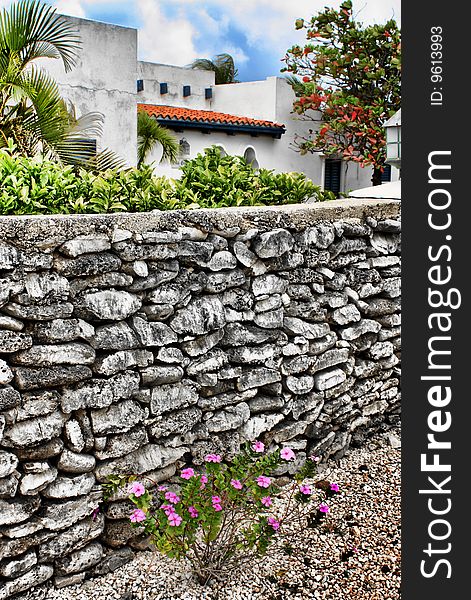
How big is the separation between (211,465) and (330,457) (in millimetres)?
1513

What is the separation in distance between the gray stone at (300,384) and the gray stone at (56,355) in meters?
1.51

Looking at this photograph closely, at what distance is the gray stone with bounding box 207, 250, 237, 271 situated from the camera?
13.8ft

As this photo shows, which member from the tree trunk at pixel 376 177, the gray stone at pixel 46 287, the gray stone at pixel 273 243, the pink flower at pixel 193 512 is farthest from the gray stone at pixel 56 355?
the tree trunk at pixel 376 177

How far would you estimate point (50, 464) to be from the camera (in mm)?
3658

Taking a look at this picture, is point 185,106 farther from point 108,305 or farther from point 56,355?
point 56,355

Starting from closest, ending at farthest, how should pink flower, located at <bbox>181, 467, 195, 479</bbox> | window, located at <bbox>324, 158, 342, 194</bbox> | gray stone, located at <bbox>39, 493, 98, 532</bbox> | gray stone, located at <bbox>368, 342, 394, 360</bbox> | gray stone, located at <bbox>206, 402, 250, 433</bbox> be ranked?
1. gray stone, located at <bbox>39, 493, 98, 532</bbox>
2. pink flower, located at <bbox>181, 467, 195, 479</bbox>
3. gray stone, located at <bbox>206, 402, 250, 433</bbox>
4. gray stone, located at <bbox>368, 342, 394, 360</bbox>
5. window, located at <bbox>324, 158, 342, 194</bbox>

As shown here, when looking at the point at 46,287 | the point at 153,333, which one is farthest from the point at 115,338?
the point at 46,287

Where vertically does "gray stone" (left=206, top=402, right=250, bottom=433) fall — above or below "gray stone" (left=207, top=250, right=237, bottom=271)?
Result: below

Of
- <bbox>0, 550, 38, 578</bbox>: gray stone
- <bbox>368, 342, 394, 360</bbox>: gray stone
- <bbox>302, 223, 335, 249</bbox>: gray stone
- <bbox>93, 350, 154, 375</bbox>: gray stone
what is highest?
<bbox>302, 223, 335, 249</bbox>: gray stone

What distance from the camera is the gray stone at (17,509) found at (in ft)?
11.4

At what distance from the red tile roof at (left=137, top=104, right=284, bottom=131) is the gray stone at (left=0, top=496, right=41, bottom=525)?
1117 cm

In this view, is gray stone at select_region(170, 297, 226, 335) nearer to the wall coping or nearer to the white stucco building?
the wall coping

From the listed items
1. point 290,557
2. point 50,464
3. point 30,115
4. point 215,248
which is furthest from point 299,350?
point 30,115

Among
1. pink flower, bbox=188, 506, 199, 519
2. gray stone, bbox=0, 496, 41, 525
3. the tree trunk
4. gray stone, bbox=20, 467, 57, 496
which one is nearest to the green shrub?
gray stone, bbox=20, 467, 57, 496
